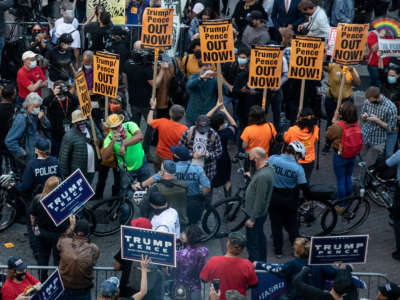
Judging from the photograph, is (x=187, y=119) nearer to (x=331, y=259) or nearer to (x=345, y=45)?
(x=345, y=45)

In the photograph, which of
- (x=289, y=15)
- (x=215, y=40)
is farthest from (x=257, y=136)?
(x=289, y=15)

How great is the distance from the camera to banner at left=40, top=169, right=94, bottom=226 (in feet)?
30.8

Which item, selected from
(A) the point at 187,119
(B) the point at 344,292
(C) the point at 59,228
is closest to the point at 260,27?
(A) the point at 187,119

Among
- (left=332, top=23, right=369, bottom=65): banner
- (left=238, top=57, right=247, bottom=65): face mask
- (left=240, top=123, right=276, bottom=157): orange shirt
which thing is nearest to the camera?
(left=240, top=123, right=276, bottom=157): orange shirt

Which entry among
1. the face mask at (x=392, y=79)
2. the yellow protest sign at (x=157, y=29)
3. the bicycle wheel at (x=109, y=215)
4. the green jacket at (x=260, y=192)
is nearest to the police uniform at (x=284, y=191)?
the green jacket at (x=260, y=192)

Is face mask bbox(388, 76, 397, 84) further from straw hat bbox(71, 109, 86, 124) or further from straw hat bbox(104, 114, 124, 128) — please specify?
straw hat bbox(71, 109, 86, 124)

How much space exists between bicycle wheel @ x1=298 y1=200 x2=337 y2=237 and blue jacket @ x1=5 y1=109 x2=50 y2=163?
4258mm

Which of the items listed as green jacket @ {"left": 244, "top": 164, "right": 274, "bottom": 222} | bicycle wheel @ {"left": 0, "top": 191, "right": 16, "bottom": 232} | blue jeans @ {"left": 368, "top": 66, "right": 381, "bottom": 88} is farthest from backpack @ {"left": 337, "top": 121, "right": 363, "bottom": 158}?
bicycle wheel @ {"left": 0, "top": 191, "right": 16, "bottom": 232}

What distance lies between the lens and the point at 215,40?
13203 mm

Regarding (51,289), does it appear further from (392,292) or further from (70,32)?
(70,32)

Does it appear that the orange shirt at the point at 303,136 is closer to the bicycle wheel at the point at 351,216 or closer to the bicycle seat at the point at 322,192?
the bicycle seat at the point at 322,192

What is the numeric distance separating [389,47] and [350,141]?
3898 mm

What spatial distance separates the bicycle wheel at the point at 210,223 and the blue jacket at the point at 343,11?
8.81m

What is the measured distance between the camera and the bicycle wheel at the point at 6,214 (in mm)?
11780
